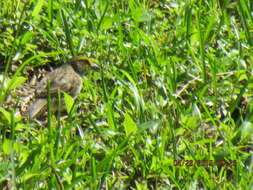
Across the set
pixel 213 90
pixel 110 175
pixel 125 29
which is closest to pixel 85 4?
pixel 125 29

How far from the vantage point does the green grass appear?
533cm

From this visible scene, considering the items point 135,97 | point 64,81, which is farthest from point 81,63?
point 135,97

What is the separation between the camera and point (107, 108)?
595cm

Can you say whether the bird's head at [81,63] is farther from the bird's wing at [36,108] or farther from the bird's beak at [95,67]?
the bird's wing at [36,108]

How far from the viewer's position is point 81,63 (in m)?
6.66

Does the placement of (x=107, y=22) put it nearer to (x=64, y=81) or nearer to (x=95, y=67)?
(x=95, y=67)

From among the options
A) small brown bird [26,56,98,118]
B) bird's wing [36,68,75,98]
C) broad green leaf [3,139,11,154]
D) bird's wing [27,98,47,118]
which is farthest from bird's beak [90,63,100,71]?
broad green leaf [3,139,11,154]

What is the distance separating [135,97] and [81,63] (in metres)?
0.84

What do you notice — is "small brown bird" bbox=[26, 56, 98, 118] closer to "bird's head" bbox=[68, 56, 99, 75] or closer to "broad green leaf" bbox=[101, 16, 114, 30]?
"bird's head" bbox=[68, 56, 99, 75]

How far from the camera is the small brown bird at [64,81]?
250 inches

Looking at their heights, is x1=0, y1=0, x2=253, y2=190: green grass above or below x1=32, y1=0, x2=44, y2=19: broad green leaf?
below

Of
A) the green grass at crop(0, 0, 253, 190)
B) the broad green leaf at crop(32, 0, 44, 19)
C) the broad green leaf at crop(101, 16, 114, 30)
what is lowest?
the green grass at crop(0, 0, 253, 190)

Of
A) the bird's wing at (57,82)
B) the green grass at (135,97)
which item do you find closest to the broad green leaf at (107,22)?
the green grass at (135,97)

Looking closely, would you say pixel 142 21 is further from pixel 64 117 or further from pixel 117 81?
pixel 64 117
